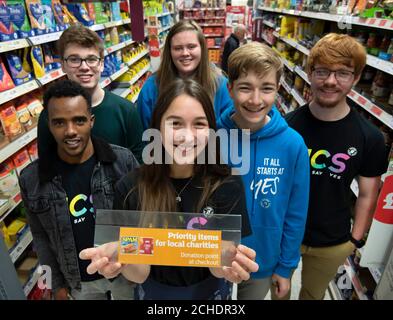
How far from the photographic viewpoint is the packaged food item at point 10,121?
193cm

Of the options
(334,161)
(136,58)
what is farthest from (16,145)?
(136,58)

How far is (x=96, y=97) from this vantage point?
63.2 inches

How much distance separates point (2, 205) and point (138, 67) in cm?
414

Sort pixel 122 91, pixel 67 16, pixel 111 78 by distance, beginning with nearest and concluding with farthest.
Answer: pixel 67 16, pixel 111 78, pixel 122 91

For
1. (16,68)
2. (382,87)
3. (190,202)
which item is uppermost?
(16,68)

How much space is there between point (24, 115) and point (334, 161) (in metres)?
2.13

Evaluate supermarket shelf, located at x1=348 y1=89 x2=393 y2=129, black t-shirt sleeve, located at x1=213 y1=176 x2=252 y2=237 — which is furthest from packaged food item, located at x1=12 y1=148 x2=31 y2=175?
supermarket shelf, located at x1=348 y1=89 x2=393 y2=129

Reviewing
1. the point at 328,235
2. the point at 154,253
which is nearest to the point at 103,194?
the point at 154,253

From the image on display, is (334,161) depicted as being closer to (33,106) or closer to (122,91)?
(33,106)

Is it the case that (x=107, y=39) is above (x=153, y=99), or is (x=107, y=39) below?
above

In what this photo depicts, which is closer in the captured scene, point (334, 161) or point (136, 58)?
point (334, 161)

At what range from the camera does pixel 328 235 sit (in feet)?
4.62

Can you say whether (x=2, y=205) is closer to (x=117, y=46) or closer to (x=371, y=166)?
(x=371, y=166)

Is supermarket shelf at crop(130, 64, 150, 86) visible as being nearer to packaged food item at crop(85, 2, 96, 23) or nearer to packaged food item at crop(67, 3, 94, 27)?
packaged food item at crop(85, 2, 96, 23)
